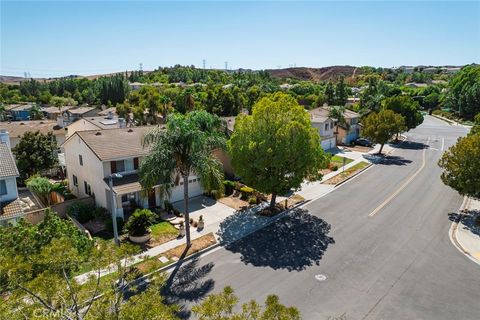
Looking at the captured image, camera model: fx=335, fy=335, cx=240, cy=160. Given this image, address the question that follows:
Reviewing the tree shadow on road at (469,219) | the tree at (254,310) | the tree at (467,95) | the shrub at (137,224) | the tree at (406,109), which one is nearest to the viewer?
the tree at (254,310)

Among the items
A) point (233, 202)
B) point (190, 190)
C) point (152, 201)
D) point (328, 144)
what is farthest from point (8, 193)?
point (328, 144)

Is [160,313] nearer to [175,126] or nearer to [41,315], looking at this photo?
[41,315]

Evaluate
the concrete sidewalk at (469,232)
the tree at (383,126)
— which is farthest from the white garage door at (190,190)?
the tree at (383,126)

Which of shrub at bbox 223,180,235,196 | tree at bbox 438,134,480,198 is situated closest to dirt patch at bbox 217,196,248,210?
shrub at bbox 223,180,235,196

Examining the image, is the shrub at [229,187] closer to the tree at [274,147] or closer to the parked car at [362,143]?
the tree at [274,147]

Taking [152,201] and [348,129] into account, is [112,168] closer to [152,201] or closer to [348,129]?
[152,201]

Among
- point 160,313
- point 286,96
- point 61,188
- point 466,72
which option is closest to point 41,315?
point 160,313

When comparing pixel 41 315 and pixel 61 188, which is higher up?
pixel 41 315

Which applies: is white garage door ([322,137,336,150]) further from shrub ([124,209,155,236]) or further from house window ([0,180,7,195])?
house window ([0,180,7,195])
